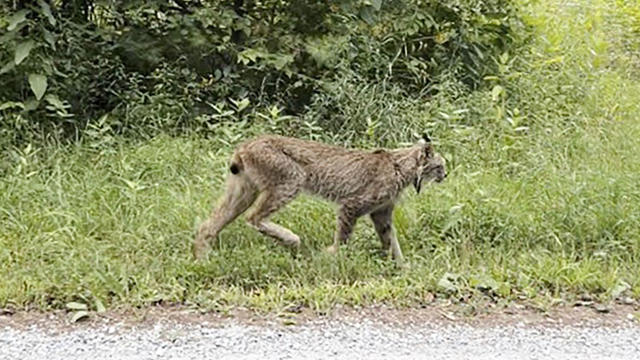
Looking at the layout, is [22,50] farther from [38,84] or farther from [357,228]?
[357,228]

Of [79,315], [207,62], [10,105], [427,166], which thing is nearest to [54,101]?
[10,105]

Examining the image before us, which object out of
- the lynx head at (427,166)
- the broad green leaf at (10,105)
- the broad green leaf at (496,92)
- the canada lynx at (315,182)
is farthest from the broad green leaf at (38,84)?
the broad green leaf at (496,92)

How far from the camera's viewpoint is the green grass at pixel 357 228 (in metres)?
7.05

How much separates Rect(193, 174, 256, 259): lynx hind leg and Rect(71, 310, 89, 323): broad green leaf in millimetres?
1437

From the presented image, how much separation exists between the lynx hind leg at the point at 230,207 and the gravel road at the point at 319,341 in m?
1.53

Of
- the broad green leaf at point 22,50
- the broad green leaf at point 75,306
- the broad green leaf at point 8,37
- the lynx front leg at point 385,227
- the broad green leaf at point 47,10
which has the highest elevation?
the broad green leaf at point 47,10

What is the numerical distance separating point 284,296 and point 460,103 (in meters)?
4.61

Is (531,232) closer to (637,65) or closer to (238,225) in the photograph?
(238,225)

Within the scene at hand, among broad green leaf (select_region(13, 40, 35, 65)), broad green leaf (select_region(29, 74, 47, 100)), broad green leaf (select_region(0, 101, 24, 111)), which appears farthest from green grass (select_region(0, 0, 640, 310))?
broad green leaf (select_region(13, 40, 35, 65))

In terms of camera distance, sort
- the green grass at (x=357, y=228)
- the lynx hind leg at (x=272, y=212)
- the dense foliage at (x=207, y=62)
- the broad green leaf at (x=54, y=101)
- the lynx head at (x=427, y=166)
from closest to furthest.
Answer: the green grass at (x=357, y=228) < the lynx hind leg at (x=272, y=212) < the lynx head at (x=427, y=166) < the broad green leaf at (x=54, y=101) < the dense foliage at (x=207, y=62)

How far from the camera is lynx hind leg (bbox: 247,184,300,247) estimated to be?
7.70 meters

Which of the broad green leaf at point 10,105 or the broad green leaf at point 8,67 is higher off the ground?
the broad green leaf at point 8,67

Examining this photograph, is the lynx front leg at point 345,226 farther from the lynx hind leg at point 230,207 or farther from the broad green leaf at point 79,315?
the broad green leaf at point 79,315

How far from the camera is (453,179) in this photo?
9.06 metres
